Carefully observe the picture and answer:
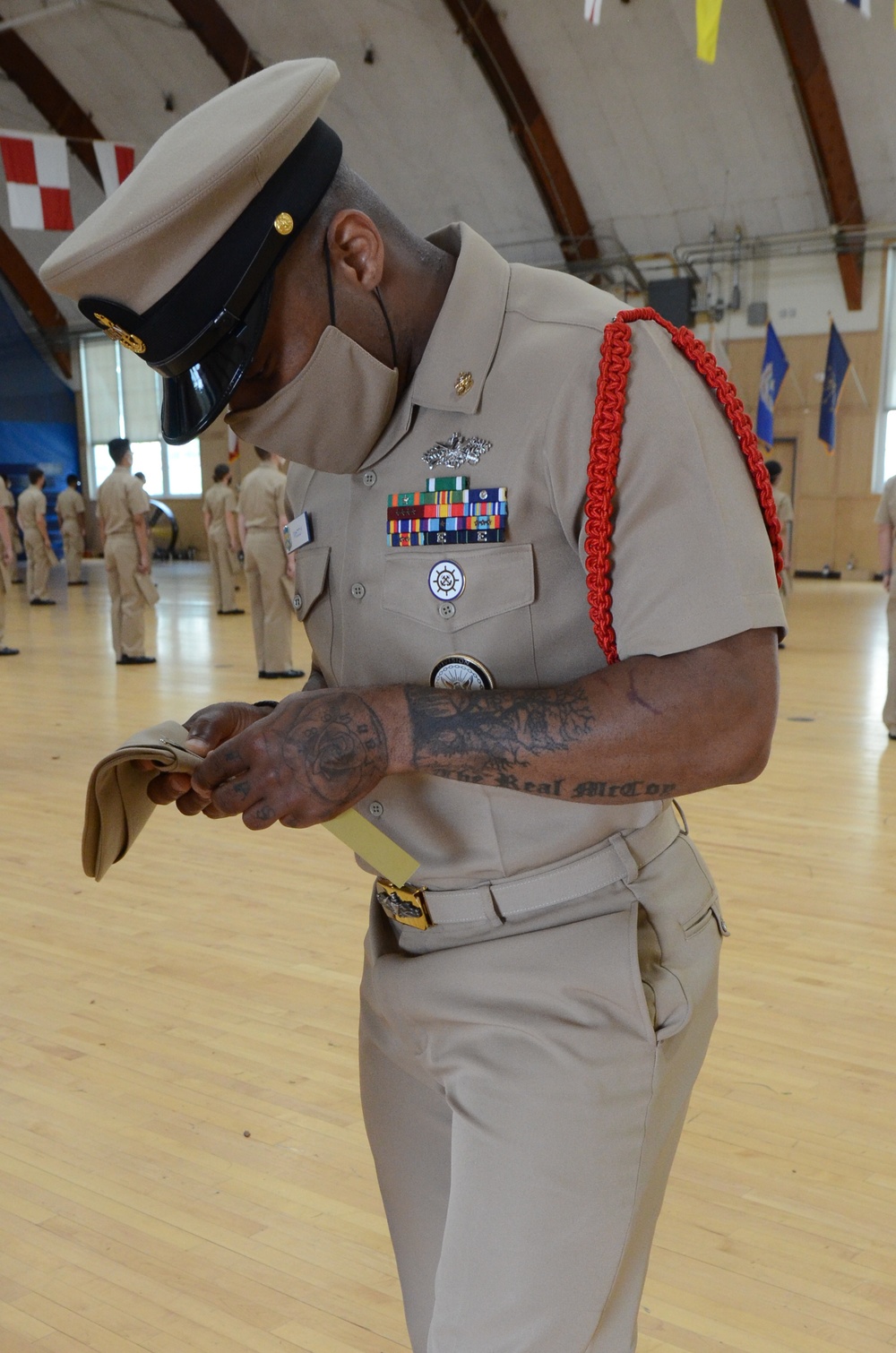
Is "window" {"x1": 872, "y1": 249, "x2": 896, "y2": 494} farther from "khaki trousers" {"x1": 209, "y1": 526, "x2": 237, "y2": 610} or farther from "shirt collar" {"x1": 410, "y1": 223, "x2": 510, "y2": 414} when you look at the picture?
"shirt collar" {"x1": 410, "y1": 223, "x2": 510, "y2": 414}

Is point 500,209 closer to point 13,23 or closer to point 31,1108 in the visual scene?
→ point 13,23

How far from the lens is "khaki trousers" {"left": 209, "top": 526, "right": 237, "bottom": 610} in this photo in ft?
43.5

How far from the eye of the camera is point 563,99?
52.7ft

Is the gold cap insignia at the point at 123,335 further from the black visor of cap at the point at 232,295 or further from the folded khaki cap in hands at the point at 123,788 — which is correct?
the folded khaki cap in hands at the point at 123,788

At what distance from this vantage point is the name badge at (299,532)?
1.24 metres

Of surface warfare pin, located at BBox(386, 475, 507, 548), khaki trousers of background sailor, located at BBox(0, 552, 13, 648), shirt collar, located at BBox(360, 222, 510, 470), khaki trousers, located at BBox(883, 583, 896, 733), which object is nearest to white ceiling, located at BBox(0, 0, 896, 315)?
khaki trousers of background sailor, located at BBox(0, 552, 13, 648)

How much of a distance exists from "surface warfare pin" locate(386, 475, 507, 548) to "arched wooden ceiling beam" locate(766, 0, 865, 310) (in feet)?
49.2

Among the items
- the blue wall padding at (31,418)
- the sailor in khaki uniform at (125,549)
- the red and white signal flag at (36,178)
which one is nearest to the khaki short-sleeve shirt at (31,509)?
the red and white signal flag at (36,178)

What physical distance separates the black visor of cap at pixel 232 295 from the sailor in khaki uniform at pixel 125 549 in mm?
8729

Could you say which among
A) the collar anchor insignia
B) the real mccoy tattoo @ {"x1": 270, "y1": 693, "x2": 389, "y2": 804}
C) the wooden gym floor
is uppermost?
the collar anchor insignia

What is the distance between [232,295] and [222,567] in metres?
12.9

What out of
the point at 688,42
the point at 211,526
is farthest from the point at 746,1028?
the point at 688,42

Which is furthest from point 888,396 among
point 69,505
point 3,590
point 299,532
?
point 299,532

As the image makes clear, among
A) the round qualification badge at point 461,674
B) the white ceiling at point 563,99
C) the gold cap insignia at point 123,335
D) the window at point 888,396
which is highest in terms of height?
the white ceiling at point 563,99
